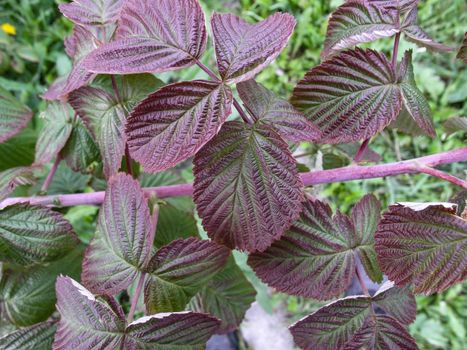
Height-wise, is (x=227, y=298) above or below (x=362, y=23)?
below

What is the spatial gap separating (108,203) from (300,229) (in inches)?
12.3

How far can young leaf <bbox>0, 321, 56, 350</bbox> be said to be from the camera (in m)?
0.83

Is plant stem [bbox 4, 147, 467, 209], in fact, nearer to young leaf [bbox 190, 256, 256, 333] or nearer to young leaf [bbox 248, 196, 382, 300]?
young leaf [bbox 248, 196, 382, 300]

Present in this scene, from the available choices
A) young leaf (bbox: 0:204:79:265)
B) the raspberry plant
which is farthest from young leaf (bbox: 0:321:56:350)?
young leaf (bbox: 0:204:79:265)

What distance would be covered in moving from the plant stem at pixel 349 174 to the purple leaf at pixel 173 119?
0.74ft

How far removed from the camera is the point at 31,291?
0.96 meters

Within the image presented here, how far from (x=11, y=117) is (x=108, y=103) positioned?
26cm

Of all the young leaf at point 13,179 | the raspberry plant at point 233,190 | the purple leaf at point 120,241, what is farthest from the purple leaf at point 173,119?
the young leaf at point 13,179

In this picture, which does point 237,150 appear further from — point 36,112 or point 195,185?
point 36,112

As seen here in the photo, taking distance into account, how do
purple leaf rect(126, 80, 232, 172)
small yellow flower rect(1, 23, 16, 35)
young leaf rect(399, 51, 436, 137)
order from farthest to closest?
small yellow flower rect(1, 23, 16, 35) < young leaf rect(399, 51, 436, 137) < purple leaf rect(126, 80, 232, 172)

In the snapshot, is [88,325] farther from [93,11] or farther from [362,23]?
[362,23]

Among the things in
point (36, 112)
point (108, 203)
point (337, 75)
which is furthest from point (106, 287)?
point (36, 112)

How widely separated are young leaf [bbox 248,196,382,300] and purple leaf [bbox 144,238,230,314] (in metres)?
0.08

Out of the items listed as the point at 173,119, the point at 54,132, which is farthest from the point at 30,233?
the point at 173,119
